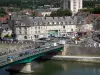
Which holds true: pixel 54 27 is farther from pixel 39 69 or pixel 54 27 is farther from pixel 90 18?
pixel 39 69

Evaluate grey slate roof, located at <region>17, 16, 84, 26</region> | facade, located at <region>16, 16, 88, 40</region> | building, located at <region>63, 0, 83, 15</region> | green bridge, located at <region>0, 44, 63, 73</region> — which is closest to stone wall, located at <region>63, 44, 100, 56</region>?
green bridge, located at <region>0, 44, 63, 73</region>

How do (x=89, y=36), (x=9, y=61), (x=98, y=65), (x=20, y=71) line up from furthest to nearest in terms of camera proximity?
(x=89, y=36)
(x=98, y=65)
(x=20, y=71)
(x=9, y=61)

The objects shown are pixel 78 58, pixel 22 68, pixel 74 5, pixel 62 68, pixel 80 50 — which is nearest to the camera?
pixel 22 68

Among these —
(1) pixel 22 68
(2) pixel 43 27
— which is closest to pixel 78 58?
(1) pixel 22 68

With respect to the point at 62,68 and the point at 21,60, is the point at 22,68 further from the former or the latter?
the point at 62,68

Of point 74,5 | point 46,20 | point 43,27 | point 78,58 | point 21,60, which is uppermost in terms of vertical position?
point 74,5

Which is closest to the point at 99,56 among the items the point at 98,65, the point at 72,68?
the point at 98,65

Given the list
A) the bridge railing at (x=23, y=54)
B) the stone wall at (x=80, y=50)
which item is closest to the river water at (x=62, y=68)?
the bridge railing at (x=23, y=54)
